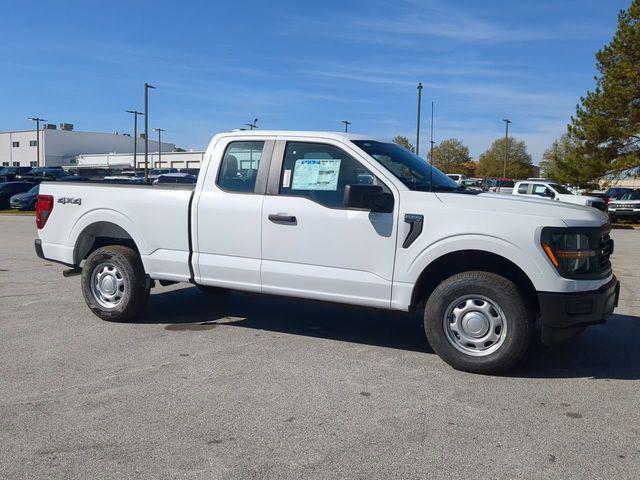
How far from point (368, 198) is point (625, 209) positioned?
25.8 m

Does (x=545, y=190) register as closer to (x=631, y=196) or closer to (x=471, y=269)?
(x=631, y=196)

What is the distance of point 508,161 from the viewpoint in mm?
84562

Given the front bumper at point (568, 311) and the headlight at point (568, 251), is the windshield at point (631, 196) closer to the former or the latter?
the front bumper at point (568, 311)

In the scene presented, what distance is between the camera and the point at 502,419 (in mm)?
4047

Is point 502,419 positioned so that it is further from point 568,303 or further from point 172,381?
point 172,381

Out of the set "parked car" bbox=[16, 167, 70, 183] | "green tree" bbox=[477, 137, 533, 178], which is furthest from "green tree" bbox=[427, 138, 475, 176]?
"parked car" bbox=[16, 167, 70, 183]

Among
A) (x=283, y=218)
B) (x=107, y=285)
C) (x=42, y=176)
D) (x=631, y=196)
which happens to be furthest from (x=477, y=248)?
(x=42, y=176)

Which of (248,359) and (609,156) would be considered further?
(609,156)

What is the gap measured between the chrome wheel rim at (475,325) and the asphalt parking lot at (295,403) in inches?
10.4

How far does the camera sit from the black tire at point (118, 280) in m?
6.32

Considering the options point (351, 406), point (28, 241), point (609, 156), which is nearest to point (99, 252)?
point (351, 406)

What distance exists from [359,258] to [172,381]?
1.82m

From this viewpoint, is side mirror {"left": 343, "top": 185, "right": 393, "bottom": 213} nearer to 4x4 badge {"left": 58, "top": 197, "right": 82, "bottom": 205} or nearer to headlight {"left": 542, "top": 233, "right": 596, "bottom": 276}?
headlight {"left": 542, "top": 233, "right": 596, "bottom": 276}

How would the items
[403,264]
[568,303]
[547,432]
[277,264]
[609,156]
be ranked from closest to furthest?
1. [547,432]
2. [568,303]
3. [403,264]
4. [277,264]
5. [609,156]
